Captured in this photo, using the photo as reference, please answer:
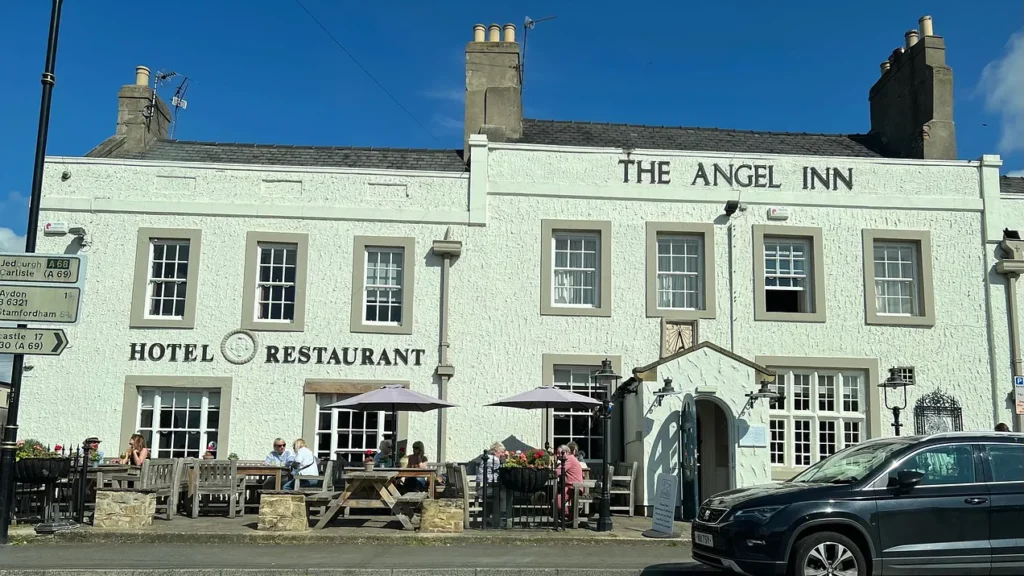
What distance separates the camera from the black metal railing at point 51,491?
12.7 metres

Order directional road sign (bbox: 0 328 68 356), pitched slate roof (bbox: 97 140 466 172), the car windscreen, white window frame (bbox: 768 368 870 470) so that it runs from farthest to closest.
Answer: pitched slate roof (bbox: 97 140 466 172), white window frame (bbox: 768 368 870 470), directional road sign (bbox: 0 328 68 356), the car windscreen

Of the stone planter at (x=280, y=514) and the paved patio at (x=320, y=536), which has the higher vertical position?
the stone planter at (x=280, y=514)

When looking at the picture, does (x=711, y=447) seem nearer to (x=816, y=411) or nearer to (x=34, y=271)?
(x=816, y=411)

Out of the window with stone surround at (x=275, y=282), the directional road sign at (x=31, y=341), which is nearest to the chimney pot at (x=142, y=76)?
the window with stone surround at (x=275, y=282)

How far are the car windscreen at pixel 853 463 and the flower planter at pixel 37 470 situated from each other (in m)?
9.76

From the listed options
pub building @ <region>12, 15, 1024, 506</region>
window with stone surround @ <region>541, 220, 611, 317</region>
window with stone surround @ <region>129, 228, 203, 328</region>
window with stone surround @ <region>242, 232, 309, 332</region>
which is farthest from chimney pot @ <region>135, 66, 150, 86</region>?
window with stone surround @ <region>541, 220, 611, 317</region>

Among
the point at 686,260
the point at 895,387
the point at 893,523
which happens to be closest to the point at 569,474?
the point at 893,523

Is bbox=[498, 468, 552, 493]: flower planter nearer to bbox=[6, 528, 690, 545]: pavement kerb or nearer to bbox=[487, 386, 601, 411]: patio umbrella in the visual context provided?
bbox=[6, 528, 690, 545]: pavement kerb

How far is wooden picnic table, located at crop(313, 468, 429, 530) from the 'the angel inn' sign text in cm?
822

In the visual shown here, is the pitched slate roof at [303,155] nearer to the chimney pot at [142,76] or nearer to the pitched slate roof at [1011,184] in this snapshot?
the chimney pot at [142,76]

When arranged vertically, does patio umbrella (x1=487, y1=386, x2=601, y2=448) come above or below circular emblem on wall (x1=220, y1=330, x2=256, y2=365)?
below

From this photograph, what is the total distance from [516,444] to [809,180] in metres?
7.89

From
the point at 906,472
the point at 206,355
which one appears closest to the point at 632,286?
the point at 206,355

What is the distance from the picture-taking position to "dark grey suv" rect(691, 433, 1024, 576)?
8680 mm
